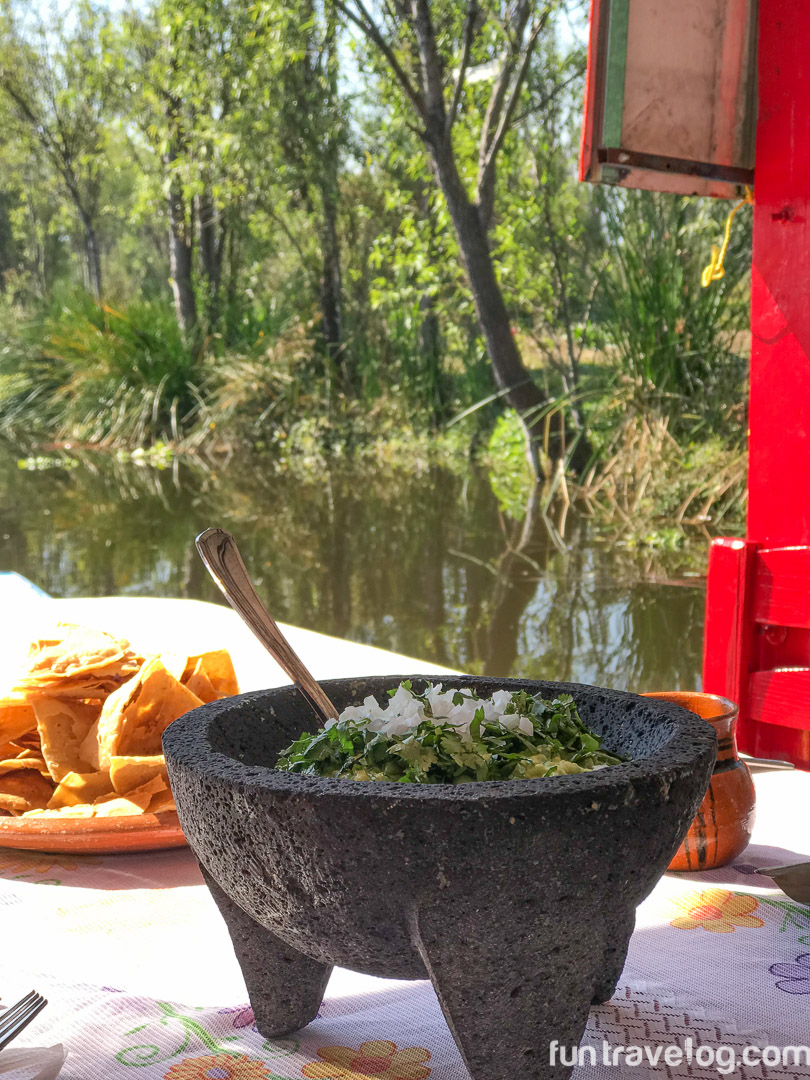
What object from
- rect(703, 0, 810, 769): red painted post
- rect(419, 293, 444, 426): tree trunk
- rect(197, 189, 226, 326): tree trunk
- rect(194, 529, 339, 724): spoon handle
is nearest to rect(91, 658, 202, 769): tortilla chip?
rect(194, 529, 339, 724): spoon handle

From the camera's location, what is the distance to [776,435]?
164cm

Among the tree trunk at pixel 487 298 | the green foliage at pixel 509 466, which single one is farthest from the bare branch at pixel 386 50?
the green foliage at pixel 509 466

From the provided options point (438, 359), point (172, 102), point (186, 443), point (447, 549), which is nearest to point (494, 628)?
point (447, 549)

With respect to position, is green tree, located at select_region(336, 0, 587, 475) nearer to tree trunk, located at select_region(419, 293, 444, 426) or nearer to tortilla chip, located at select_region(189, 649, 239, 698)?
tree trunk, located at select_region(419, 293, 444, 426)

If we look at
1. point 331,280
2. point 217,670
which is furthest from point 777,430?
point 331,280

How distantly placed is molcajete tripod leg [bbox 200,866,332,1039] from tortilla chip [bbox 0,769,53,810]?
0.41m

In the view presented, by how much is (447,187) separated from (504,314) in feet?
2.55

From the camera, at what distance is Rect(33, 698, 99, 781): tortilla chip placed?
1.05 meters

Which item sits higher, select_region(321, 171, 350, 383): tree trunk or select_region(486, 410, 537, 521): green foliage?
select_region(321, 171, 350, 383): tree trunk

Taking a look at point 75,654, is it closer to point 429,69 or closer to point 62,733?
point 62,733

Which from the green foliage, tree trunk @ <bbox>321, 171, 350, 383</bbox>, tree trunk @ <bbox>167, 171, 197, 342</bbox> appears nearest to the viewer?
the green foliage

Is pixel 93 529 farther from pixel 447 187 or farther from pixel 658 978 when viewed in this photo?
pixel 658 978

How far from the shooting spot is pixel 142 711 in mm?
1014

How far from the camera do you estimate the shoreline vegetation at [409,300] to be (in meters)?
4.62
